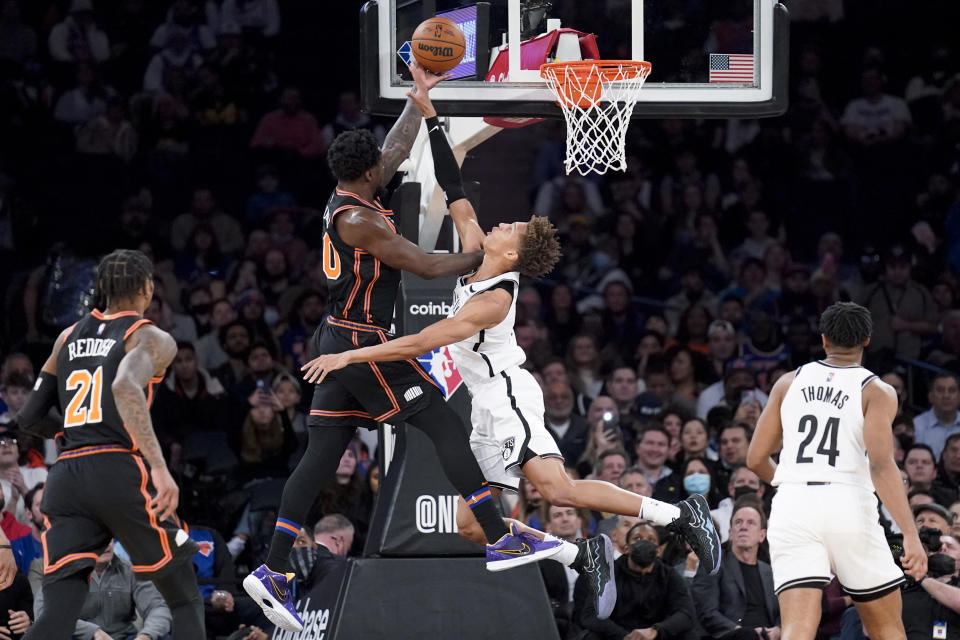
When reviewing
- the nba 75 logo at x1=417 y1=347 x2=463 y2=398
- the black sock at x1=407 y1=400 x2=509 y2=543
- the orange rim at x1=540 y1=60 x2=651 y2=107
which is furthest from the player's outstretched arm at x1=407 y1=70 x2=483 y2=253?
the nba 75 logo at x1=417 y1=347 x2=463 y2=398

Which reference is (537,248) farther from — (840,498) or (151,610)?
(151,610)

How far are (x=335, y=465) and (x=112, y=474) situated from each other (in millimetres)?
1269

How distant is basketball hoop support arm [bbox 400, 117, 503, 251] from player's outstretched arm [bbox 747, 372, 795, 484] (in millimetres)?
2220

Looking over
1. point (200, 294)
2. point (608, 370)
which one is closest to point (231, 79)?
point (200, 294)

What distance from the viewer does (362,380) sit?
7.02m

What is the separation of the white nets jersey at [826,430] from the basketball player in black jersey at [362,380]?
1.35m

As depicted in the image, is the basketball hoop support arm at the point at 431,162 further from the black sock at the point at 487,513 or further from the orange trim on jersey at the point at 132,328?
the orange trim on jersey at the point at 132,328

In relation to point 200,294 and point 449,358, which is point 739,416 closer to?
point 449,358

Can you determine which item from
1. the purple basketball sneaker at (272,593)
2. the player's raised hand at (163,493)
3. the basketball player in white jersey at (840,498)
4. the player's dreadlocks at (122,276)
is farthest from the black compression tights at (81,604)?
the basketball player in white jersey at (840,498)

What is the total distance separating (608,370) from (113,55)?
642 centimetres

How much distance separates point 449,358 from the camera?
8.55 m

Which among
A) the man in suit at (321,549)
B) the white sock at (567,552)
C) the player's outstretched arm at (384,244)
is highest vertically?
the player's outstretched arm at (384,244)

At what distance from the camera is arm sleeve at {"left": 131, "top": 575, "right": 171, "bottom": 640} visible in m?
8.75

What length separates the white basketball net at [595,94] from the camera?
786 centimetres
